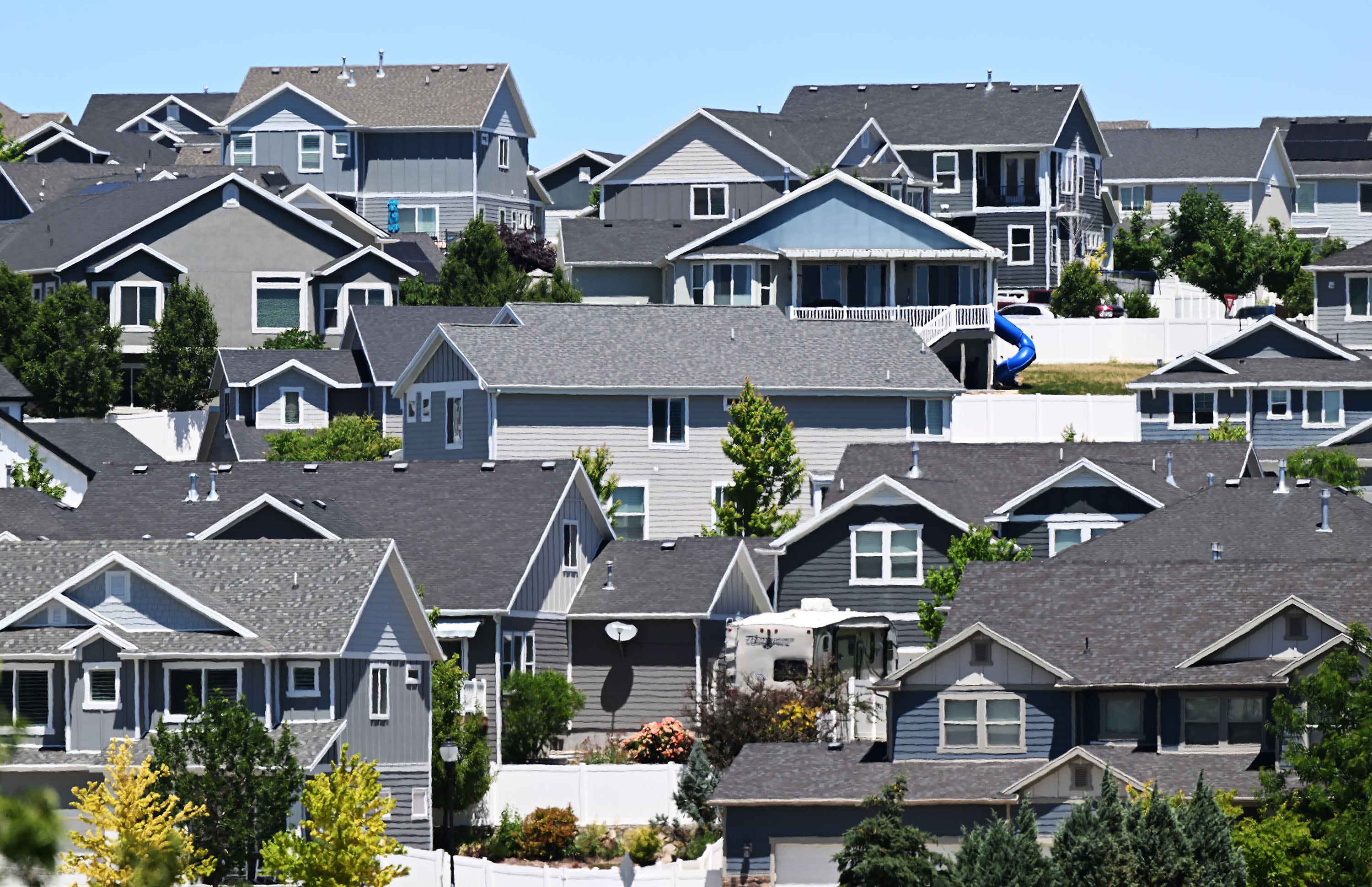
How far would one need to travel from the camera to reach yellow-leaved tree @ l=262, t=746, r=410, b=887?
141 ft

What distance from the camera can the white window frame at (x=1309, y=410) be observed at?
81.1 m

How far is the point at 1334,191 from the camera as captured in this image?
128 metres

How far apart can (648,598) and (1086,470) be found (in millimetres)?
10824

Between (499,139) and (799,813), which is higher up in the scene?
(499,139)

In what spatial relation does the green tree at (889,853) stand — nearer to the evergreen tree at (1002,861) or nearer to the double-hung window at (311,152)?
the evergreen tree at (1002,861)

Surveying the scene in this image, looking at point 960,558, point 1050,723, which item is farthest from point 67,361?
point 1050,723

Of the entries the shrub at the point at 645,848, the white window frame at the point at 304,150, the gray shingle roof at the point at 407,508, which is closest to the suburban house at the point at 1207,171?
the white window frame at the point at 304,150

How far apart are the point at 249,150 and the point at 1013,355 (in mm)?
35963

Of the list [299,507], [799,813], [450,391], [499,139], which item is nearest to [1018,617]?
[799,813]

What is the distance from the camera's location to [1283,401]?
81500 millimetres

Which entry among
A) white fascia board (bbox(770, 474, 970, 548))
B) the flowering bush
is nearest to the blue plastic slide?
white fascia board (bbox(770, 474, 970, 548))

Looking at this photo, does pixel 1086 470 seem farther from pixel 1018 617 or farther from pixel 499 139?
pixel 499 139

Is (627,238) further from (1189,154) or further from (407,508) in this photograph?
(1189,154)

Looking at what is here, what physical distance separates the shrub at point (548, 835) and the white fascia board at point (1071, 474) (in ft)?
49.6
